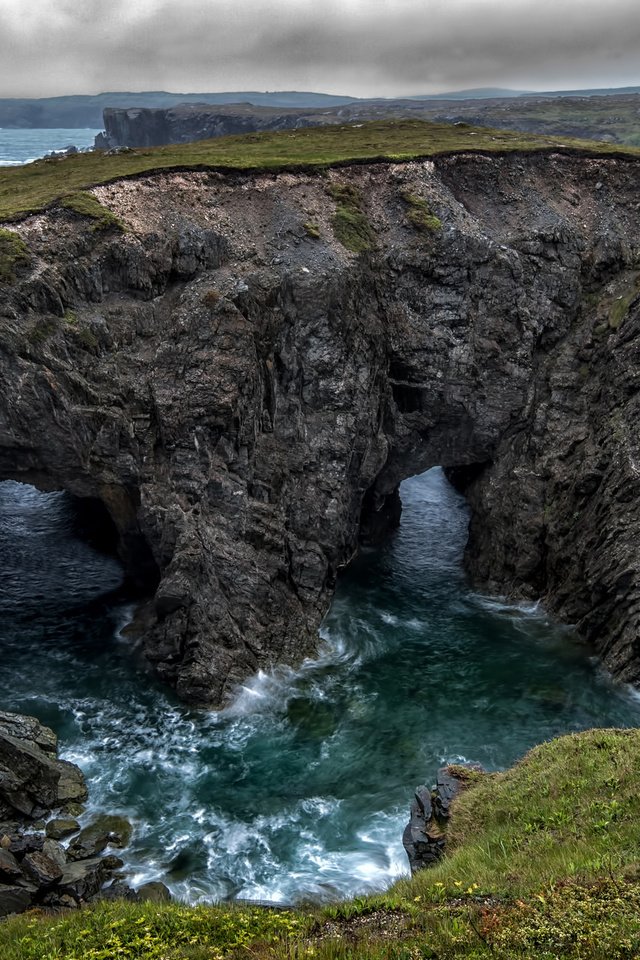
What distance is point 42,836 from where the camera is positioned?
2858 centimetres

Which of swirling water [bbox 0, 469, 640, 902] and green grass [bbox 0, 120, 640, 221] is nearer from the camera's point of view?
swirling water [bbox 0, 469, 640, 902]

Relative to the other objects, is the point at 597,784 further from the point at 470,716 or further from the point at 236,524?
the point at 236,524

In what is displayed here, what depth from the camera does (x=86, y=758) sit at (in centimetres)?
3491

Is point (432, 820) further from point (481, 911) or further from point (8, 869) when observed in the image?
point (8, 869)

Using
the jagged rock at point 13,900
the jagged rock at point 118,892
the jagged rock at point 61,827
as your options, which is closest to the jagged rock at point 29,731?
the jagged rock at point 61,827

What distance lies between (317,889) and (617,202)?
52153mm

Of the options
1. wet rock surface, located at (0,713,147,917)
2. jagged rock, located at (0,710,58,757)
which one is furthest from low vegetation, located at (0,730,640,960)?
jagged rock, located at (0,710,58,757)

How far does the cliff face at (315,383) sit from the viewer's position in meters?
42.2

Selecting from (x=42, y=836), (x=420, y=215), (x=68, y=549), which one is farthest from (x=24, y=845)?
(x=420, y=215)

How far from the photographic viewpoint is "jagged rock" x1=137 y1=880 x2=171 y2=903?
25.9 meters

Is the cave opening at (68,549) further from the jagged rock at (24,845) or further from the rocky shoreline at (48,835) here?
the jagged rock at (24,845)

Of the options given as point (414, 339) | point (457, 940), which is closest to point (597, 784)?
point (457, 940)

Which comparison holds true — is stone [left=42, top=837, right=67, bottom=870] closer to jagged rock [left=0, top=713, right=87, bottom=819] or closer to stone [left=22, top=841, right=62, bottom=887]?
stone [left=22, top=841, right=62, bottom=887]

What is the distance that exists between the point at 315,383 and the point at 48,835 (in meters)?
29.4
